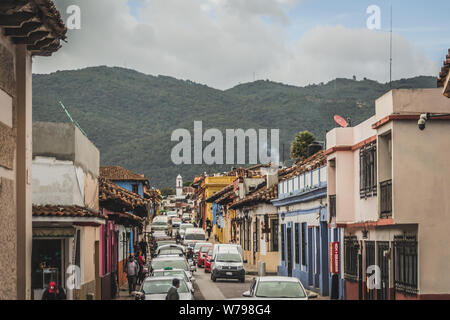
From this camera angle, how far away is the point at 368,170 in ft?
79.8

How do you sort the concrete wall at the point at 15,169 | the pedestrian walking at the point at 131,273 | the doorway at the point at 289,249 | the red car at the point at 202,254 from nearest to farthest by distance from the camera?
the concrete wall at the point at 15,169
the pedestrian walking at the point at 131,273
the doorway at the point at 289,249
the red car at the point at 202,254

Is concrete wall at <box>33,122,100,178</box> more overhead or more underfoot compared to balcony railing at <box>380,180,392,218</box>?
more overhead

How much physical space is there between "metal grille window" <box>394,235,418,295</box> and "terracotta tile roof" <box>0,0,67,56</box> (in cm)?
1057

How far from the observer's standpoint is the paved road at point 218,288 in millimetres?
31281

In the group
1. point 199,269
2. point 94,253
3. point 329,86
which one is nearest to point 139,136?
point 329,86

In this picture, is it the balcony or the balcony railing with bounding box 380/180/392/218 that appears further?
Result: the balcony

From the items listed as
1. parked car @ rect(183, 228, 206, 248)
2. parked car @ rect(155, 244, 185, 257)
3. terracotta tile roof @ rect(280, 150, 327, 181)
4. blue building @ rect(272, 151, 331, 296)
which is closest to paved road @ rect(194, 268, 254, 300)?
parked car @ rect(155, 244, 185, 257)

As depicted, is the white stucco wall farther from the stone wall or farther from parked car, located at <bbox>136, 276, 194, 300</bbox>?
the stone wall

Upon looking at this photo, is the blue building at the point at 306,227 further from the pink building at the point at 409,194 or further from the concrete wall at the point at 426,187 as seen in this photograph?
the concrete wall at the point at 426,187

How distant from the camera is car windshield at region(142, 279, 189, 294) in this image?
2247cm

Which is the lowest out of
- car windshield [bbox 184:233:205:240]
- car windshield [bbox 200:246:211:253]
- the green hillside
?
car windshield [bbox 200:246:211:253]

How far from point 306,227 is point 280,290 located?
15.3 metres

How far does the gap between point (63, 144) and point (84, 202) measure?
7.56 ft

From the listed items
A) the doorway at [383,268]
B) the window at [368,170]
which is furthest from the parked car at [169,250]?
the doorway at [383,268]
